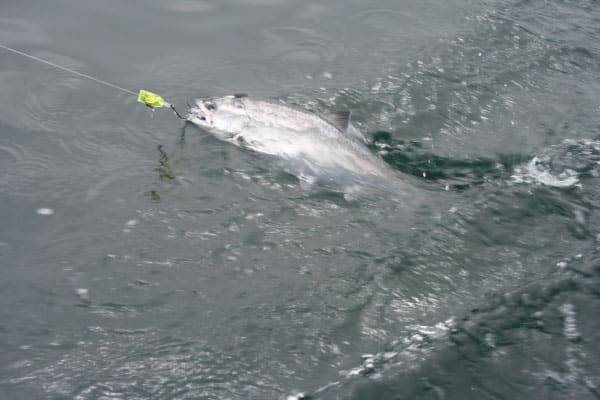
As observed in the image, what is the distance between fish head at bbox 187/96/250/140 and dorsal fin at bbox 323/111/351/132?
707 mm

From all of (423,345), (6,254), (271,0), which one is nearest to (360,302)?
(423,345)

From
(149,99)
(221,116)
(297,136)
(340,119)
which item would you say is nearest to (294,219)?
(297,136)

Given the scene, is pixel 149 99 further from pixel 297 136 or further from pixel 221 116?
pixel 297 136

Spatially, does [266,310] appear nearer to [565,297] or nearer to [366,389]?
[366,389]

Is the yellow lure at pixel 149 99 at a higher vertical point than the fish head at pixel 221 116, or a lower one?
higher

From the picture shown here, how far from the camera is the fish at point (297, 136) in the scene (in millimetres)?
6195

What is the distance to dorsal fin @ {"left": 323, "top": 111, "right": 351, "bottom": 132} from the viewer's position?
20.8 feet

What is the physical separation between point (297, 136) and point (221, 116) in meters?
0.73

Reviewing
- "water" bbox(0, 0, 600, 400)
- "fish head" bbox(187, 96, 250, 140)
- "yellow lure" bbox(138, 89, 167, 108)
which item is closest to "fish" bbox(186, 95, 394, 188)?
"fish head" bbox(187, 96, 250, 140)

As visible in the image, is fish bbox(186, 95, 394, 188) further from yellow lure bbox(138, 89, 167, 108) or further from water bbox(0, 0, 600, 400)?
yellow lure bbox(138, 89, 167, 108)

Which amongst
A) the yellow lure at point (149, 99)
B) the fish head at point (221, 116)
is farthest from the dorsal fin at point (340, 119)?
the yellow lure at point (149, 99)

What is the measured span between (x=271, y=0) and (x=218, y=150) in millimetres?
3869

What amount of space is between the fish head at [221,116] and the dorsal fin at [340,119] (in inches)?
27.9

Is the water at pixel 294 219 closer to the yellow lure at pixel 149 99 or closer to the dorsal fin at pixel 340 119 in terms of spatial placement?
the yellow lure at pixel 149 99
